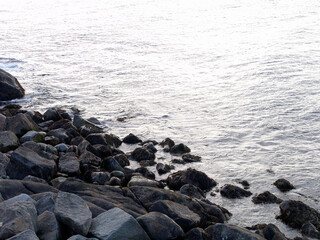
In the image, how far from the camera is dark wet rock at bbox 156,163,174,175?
8.51 m

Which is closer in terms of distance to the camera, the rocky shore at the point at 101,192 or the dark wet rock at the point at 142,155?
the rocky shore at the point at 101,192

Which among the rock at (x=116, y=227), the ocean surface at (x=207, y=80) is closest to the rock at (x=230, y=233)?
the rock at (x=116, y=227)

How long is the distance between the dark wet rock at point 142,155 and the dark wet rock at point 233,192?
1901 millimetres

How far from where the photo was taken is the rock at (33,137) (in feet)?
29.8

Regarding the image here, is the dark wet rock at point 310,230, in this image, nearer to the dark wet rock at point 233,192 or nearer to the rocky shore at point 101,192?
the rocky shore at point 101,192

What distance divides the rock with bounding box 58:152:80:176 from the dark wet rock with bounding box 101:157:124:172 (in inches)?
20.2

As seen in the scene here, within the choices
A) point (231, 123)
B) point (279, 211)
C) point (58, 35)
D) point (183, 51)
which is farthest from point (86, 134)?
point (58, 35)

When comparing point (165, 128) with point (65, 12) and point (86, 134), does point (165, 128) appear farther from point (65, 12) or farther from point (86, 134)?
point (65, 12)

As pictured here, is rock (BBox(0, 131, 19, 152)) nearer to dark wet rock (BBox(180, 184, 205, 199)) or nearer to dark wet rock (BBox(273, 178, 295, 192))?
dark wet rock (BBox(180, 184, 205, 199))

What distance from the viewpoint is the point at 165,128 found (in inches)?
423

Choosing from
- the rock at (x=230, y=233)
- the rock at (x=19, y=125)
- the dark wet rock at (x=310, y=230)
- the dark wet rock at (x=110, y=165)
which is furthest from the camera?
the rock at (x=19, y=125)

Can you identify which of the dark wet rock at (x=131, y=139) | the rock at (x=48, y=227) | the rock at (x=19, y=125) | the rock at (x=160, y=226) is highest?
the rock at (x=48, y=227)

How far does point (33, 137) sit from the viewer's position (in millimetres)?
9172

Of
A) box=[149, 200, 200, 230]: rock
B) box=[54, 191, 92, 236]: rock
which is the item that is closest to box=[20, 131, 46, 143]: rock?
box=[149, 200, 200, 230]: rock
